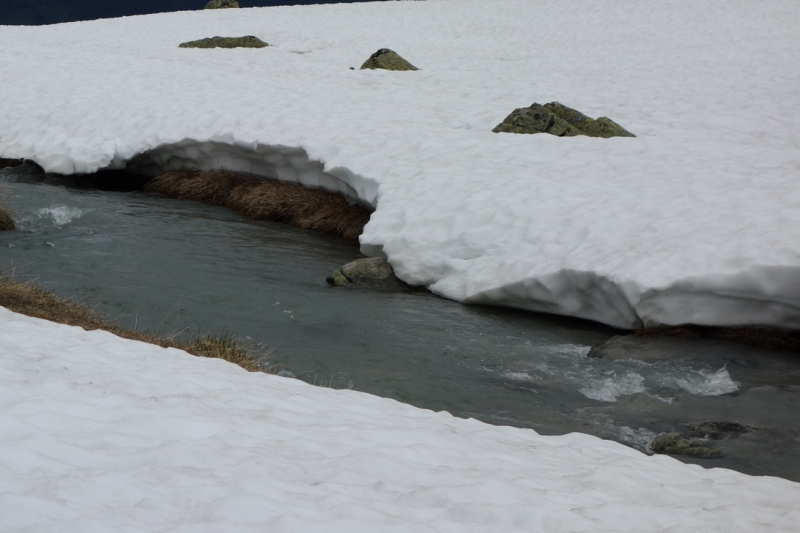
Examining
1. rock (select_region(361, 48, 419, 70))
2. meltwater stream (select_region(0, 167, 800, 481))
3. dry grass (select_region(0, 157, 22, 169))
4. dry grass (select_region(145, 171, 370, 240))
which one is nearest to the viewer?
meltwater stream (select_region(0, 167, 800, 481))

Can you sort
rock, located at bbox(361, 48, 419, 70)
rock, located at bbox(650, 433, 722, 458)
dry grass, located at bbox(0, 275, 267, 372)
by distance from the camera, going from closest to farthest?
rock, located at bbox(650, 433, 722, 458) < dry grass, located at bbox(0, 275, 267, 372) < rock, located at bbox(361, 48, 419, 70)

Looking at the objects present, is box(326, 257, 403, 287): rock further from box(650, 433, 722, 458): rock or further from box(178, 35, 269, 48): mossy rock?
box(178, 35, 269, 48): mossy rock

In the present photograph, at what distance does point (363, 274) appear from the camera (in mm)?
12320

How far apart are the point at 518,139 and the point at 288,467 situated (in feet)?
39.6

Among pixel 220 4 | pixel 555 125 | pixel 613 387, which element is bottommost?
pixel 613 387

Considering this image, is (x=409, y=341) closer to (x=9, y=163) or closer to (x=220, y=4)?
(x=9, y=163)

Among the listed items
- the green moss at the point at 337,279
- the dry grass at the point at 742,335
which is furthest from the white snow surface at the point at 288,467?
the green moss at the point at 337,279

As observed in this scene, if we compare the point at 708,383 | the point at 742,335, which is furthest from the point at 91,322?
the point at 742,335

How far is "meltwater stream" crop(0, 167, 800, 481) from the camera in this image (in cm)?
784

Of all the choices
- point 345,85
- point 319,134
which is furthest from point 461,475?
point 345,85

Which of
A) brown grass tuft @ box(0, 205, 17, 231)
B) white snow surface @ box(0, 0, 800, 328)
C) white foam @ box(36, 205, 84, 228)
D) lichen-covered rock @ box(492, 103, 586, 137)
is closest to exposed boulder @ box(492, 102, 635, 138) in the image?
lichen-covered rock @ box(492, 103, 586, 137)

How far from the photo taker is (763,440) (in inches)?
287

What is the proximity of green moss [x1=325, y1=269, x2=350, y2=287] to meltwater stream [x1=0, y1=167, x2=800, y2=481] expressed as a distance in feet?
0.71

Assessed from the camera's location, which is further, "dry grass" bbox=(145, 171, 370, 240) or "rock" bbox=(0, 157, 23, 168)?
"rock" bbox=(0, 157, 23, 168)
